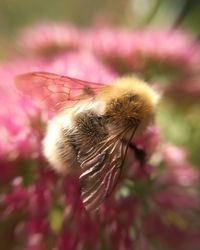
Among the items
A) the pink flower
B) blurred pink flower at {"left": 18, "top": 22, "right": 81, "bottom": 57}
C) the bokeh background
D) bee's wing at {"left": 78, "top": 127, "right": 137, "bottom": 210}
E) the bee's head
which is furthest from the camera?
blurred pink flower at {"left": 18, "top": 22, "right": 81, "bottom": 57}

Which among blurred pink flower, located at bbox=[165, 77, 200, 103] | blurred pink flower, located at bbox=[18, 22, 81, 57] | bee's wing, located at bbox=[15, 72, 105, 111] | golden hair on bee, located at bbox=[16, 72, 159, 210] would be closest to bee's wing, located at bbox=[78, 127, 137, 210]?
golden hair on bee, located at bbox=[16, 72, 159, 210]

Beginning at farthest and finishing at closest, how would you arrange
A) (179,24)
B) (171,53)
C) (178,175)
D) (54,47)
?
(179,24) < (54,47) < (171,53) < (178,175)

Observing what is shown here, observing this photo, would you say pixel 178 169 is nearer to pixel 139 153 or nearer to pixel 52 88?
pixel 139 153

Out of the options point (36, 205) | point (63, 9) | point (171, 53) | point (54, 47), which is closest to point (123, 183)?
point (36, 205)

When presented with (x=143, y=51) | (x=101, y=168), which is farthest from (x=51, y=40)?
(x=101, y=168)

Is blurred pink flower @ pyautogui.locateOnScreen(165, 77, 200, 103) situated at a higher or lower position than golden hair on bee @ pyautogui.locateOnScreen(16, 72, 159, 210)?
higher

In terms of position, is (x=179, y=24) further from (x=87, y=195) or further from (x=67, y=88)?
(x=87, y=195)

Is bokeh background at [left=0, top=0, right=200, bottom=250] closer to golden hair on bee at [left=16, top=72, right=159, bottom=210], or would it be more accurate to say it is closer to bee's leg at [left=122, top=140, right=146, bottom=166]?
bee's leg at [left=122, top=140, right=146, bottom=166]
